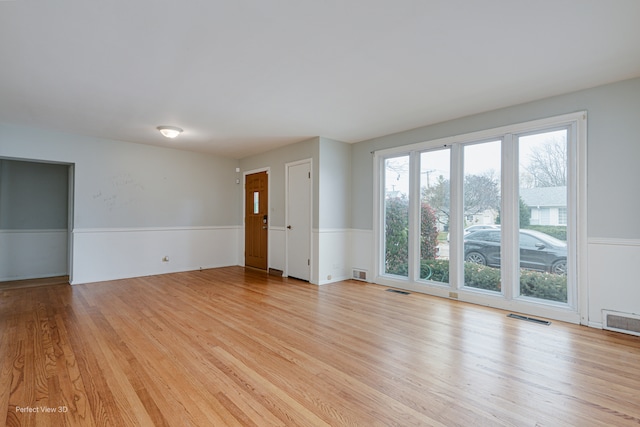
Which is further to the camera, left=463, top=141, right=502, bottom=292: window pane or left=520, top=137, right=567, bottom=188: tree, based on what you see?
left=463, top=141, right=502, bottom=292: window pane

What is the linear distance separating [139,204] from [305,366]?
16.2 ft

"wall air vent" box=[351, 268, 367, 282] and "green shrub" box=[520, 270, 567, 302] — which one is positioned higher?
"green shrub" box=[520, 270, 567, 302]

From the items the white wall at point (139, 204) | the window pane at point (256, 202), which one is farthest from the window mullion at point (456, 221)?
the white wall at point (139, 204)

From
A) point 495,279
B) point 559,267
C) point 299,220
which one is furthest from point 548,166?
point 299,220

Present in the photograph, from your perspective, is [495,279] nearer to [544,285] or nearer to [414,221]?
[544,285]

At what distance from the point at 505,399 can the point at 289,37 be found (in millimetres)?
2887

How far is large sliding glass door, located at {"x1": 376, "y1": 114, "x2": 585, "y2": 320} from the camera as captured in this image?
347cm

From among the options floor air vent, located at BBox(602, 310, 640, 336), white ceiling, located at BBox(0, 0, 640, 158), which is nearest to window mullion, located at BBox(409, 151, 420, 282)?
white ceiling, located at BBox(0, 0, 640, 158)

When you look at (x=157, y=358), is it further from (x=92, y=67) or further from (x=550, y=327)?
(x=550, y=327)

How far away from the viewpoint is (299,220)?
560cm

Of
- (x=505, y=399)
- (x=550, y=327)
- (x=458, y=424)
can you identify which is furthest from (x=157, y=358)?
(x=550, y=327)

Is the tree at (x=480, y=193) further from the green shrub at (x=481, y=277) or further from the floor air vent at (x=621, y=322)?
the floor air vent at (x=621, y=322)

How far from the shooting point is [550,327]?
319 cm

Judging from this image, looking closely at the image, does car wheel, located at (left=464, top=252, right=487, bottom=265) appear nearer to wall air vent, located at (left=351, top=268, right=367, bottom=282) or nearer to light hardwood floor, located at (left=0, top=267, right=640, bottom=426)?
light hardwood floor, located at (left=0, top=267, right=640, bottom=426)
